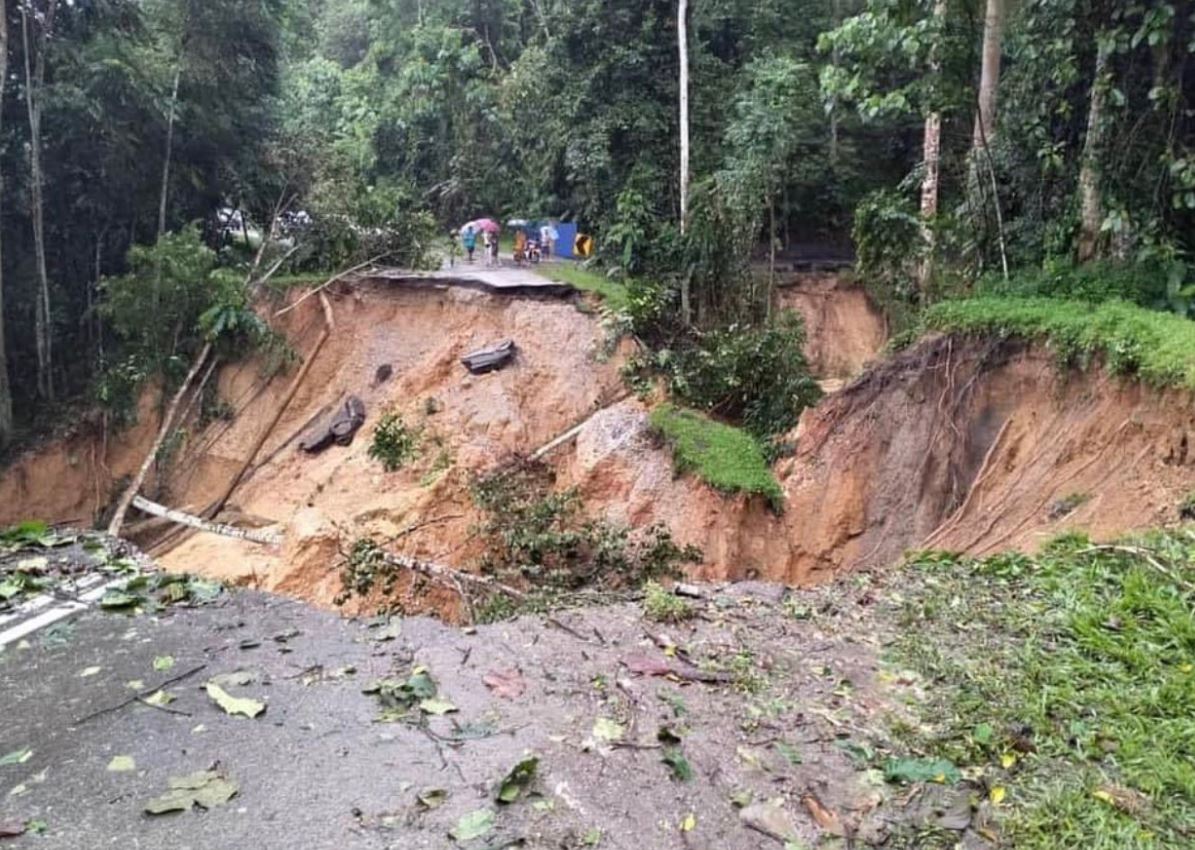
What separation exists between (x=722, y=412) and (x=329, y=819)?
9.96m

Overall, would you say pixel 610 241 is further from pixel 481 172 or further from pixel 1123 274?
pixel 1123 274

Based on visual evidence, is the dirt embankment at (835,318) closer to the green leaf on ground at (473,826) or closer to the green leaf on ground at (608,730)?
the green leaf on ground at (608,730)

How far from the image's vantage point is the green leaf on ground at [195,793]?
305cm

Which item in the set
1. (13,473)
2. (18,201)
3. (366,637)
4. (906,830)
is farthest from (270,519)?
(906,830)

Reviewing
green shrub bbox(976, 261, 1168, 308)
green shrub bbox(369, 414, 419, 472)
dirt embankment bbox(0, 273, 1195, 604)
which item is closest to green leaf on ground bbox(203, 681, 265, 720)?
dirt embankment bbox(0, 273, 1195, 604)

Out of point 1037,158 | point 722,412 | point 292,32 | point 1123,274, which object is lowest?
point 722,412

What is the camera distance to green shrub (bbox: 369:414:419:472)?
43.6ft

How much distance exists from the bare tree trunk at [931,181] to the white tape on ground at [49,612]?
9.33m

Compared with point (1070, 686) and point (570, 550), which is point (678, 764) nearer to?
point (1070, 686)

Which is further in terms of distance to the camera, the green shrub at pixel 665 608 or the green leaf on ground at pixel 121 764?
the green shrub at pixel 665 608

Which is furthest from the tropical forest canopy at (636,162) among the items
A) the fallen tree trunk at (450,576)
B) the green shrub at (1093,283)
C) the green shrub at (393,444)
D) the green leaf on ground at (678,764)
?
the green leaf on ground at (678,764)

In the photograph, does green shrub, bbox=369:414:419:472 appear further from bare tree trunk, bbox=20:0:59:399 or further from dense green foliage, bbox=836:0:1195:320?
dense green foliage, bbox=836:0:1195:320

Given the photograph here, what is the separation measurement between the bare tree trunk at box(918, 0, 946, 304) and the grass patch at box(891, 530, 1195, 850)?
22.7 ft

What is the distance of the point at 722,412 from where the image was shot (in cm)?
1246
